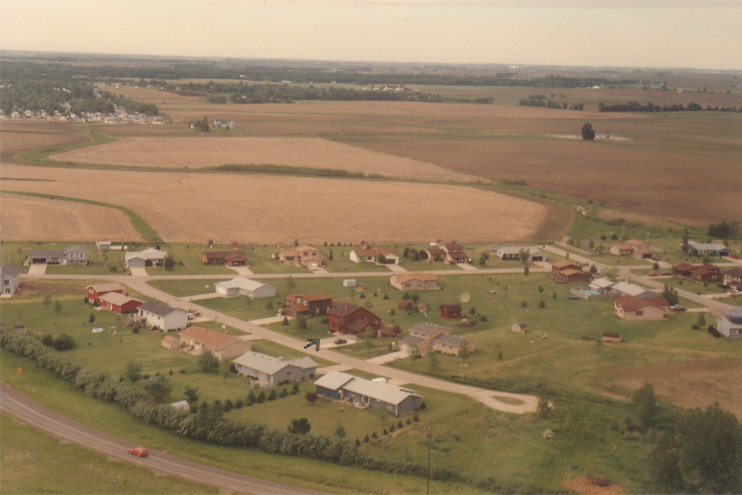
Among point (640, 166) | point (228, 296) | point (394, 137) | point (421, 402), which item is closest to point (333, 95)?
point (394, 137)

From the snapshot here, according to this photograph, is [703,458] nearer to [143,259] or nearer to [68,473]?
[68,473]

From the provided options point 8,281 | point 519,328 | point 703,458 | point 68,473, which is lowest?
point 68,473

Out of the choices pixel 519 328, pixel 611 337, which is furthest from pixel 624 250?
pixel 519 328

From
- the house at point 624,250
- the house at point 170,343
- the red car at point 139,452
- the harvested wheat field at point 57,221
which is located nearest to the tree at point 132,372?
the house at point 170,343

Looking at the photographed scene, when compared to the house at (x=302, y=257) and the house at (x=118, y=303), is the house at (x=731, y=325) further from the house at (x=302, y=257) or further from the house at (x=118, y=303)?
the house at (x=118, y=303)

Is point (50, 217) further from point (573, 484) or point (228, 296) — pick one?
point (573, 484)

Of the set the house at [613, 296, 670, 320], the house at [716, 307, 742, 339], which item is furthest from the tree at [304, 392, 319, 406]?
the house at [716, 307, 742, 339]
